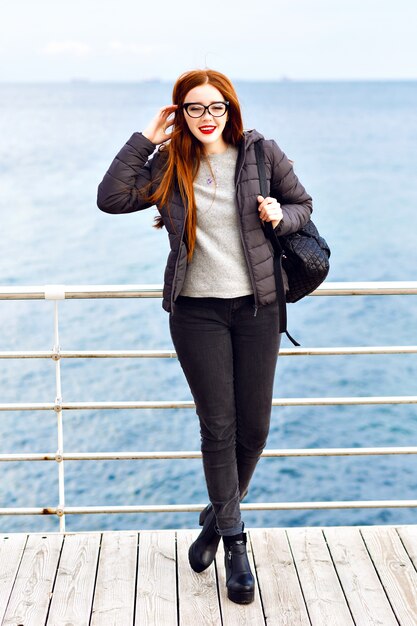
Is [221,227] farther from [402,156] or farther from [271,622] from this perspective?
[402,156]

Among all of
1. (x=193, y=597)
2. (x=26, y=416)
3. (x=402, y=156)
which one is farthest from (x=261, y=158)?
(x=402, y=156)

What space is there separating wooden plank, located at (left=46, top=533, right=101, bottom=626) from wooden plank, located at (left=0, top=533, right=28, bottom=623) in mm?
138

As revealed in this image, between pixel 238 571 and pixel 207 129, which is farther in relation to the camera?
pixel 238 571

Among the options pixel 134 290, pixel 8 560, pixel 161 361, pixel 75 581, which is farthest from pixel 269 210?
pixel 161 361

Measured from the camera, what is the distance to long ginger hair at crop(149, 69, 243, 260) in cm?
221

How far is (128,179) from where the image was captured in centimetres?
233

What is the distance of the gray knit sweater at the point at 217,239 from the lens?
2287mm

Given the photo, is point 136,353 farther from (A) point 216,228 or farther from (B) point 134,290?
(A) point 216,228

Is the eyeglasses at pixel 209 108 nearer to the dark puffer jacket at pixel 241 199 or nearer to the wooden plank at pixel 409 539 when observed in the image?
the dark puffer jacket at pixel 241 199

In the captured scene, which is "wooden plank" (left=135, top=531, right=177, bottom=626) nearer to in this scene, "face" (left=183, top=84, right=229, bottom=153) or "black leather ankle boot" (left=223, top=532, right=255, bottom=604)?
"black leather ankle boot" (left=223, top=532, right=255, bottom=604)

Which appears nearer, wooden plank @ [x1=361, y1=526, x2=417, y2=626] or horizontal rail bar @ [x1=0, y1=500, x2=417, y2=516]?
wooden plank @ [x1=361, y1=526, x2=417, y2=626]

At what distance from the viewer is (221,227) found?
90.4 inches

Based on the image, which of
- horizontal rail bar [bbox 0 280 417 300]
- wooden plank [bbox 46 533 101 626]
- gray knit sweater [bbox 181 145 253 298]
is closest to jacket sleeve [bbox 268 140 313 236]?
gray knit sweater [bbox 181 145 253 298]

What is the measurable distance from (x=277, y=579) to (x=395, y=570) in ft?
1.24
